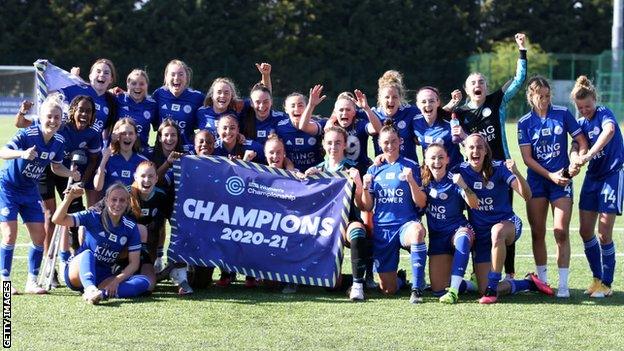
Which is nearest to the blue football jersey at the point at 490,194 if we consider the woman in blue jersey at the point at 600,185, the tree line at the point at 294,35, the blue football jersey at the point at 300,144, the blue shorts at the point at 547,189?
the blue shorts at the point at 547,189

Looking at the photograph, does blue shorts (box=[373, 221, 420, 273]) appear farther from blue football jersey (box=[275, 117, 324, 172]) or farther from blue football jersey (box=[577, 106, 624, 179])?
blue football jersey (box=[577, 106, 624, 179])

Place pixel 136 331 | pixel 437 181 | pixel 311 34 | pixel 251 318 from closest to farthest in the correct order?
1. pixel 136 331
2. pixel 251 318
3. pixel 437 181
4. pixel 311 34

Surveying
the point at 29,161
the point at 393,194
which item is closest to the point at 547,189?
the point at 393,194

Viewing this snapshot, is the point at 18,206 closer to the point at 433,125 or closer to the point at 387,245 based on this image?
the point at 387,245

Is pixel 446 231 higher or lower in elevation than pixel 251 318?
higher

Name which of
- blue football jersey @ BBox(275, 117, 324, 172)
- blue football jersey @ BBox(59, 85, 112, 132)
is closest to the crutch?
blue football jersey @ BBox(59, 85, 112, 132)

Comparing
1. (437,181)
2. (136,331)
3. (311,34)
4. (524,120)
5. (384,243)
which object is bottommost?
(136,331)

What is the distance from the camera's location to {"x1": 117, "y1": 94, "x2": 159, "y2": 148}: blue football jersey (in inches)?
322

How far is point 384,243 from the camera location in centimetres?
736

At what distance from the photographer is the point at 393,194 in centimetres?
733

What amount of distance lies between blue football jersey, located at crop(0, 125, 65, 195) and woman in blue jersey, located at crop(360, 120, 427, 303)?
229cm

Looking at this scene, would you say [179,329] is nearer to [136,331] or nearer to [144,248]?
[136,331]

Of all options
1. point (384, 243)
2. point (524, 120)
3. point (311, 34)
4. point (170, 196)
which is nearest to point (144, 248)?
point (170, 196)

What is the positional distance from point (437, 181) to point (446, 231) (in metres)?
0.38
